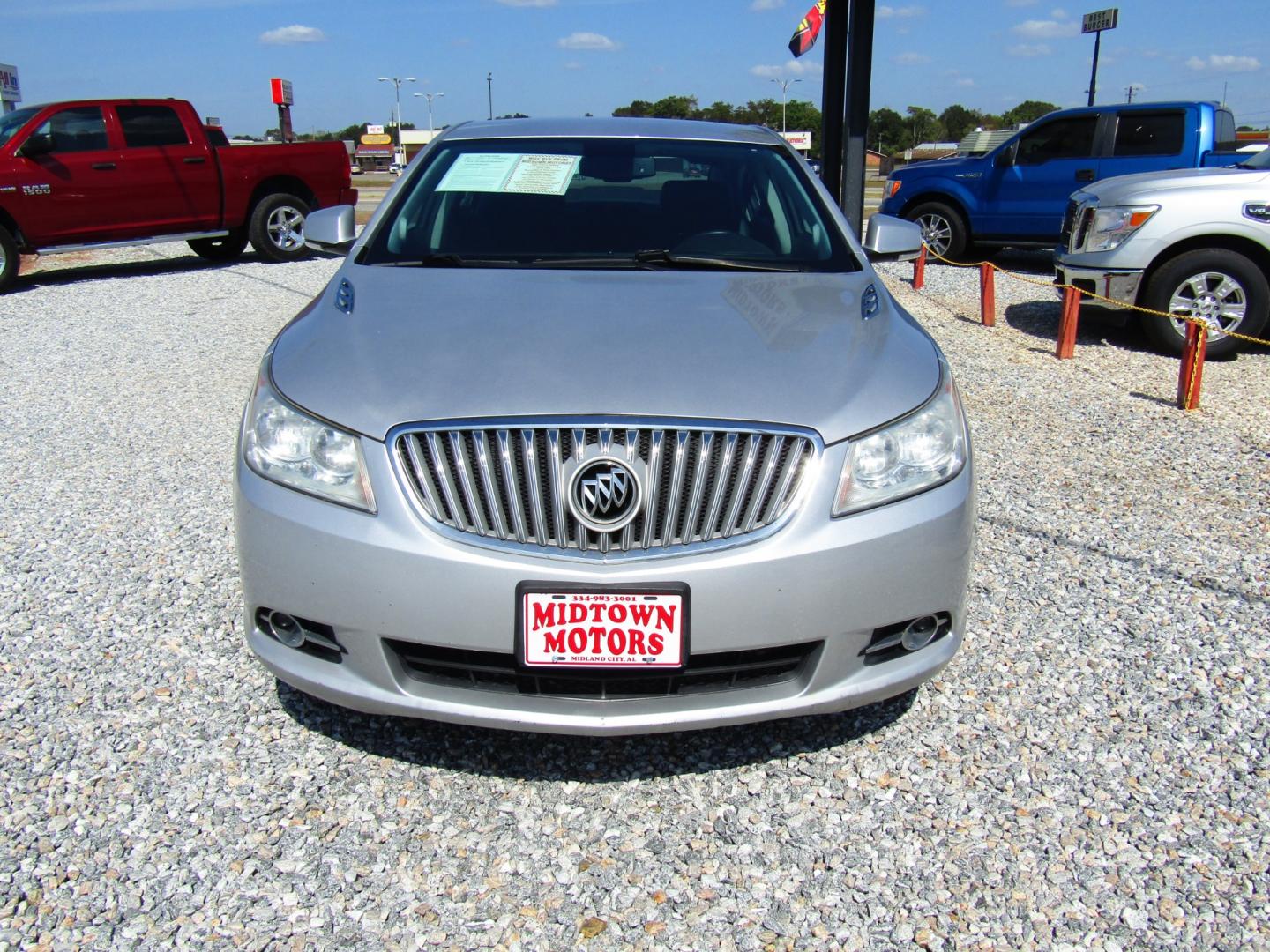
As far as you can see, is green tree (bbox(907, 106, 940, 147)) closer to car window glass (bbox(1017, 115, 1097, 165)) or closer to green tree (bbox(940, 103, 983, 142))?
green tree (bbox(940, 103, 983, 142))

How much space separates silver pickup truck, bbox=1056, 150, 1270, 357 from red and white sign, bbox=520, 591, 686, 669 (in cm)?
674

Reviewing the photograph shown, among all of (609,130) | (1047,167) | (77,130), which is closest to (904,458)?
(609,130)

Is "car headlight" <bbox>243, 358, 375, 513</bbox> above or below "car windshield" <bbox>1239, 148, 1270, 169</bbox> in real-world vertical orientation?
below

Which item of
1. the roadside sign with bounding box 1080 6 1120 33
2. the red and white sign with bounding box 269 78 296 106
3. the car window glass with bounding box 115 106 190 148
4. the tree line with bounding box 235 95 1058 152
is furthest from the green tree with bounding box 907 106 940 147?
the car window glass with bounding box 115 106 190 148

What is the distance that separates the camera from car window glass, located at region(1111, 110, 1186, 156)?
451 inches

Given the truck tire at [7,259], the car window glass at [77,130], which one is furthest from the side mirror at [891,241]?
the car window glass at [77,130]

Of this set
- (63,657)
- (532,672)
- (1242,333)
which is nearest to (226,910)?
(532,672)

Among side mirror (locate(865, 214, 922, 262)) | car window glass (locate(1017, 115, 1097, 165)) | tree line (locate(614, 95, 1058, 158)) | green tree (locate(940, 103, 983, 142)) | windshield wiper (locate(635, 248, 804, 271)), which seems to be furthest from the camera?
green tree (locate(940, 103, 983, 142))

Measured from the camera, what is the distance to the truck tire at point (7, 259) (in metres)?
10.9

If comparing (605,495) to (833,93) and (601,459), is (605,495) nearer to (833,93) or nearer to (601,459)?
(601,459)

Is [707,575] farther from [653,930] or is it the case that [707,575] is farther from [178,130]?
[178,130]

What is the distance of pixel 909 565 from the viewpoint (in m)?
2.31

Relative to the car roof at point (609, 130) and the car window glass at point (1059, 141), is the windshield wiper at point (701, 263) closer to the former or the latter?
the car roof at point (609, 130)

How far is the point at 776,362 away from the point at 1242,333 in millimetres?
6509
